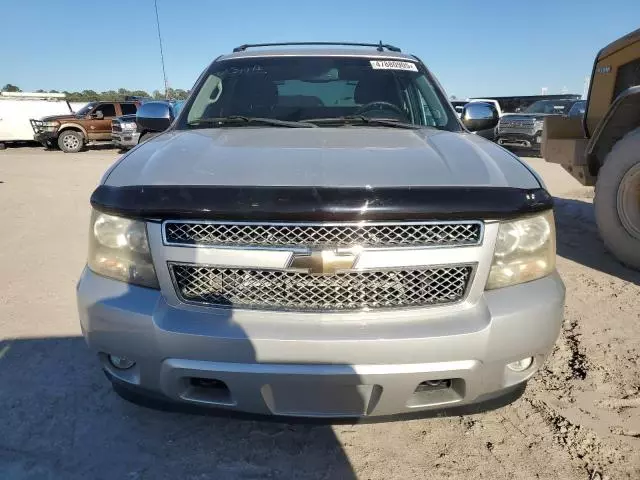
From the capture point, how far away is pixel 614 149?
174 inches

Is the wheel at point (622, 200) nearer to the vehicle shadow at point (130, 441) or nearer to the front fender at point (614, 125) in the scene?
the front fender at point (614, 125)

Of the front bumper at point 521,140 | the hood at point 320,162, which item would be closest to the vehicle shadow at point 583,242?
the hood at point 320,162

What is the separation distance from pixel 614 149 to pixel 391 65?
7.61 feet

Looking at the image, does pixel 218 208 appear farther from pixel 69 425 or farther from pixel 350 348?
pixel 69 425

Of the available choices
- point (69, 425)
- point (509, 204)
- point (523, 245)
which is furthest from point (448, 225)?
point (69, 425)

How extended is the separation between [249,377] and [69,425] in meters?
1.18

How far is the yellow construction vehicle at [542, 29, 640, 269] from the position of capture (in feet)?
14.3

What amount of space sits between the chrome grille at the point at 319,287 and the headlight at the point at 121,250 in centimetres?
14

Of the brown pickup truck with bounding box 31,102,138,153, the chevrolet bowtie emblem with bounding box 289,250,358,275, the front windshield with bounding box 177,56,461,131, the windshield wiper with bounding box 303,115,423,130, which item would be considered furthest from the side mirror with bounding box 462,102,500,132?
the brown pickup truck with bounding box 31,102,138,153

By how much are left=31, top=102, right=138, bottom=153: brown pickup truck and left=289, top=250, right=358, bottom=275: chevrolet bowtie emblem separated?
19309 mm

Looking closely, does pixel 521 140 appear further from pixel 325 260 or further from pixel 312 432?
pixel 325 260

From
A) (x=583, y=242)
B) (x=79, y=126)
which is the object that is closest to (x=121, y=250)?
(x=583, y=242)

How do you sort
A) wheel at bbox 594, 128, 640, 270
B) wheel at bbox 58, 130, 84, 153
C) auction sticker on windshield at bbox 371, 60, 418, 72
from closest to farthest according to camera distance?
1. auction sticker on windshield at bbox 371, 60, 418, 72
2. wheel at bbox 594, 128, 640, 270
3. wheel at bbox 58, 130, 84, 153

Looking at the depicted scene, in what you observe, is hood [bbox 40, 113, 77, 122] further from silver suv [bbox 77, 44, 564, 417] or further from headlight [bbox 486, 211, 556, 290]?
headlight [bbox 486, 211, 556, 290]
